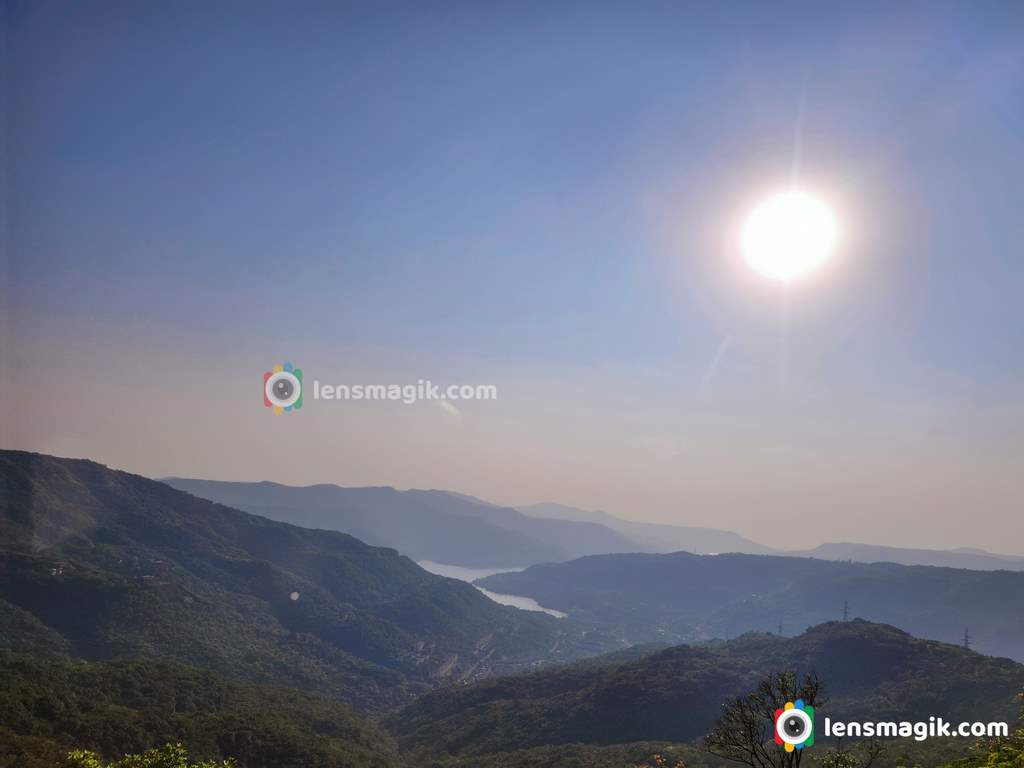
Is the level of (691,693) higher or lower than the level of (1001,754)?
lower

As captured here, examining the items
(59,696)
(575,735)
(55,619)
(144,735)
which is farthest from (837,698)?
(55,619)

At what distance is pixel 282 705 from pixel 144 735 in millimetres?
25734

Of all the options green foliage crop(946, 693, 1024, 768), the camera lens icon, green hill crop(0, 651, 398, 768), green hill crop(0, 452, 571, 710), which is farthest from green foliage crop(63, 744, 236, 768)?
green hill crop(0, 452, 571, 710)

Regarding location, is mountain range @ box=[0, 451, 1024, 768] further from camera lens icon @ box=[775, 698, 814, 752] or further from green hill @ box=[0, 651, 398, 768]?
camera lens icon @ box=[775, 698, 814, 752]

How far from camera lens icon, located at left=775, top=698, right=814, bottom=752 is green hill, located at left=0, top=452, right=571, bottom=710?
10649 cm

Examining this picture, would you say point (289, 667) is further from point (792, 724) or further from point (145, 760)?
point (792, 724)

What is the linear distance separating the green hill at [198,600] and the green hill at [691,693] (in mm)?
35552

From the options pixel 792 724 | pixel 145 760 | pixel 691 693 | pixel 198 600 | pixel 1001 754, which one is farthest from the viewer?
pixel 198 600

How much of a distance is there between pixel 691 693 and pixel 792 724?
84.8 metres

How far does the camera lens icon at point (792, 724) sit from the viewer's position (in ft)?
55.9

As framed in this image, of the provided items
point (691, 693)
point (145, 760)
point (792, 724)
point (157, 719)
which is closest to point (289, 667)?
point (157, 719)

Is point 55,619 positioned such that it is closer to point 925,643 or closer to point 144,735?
point 144,735

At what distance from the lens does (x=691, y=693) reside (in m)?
91.6

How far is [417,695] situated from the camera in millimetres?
133375
